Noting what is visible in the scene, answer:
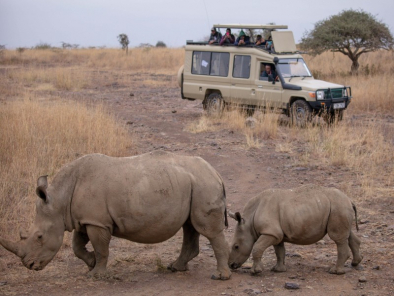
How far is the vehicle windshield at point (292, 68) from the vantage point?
1589 cm

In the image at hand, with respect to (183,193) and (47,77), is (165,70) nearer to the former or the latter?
(47,77)

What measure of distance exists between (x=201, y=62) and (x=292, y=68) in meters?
2.82

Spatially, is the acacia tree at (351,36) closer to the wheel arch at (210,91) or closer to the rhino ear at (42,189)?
the wheel arch at (210,91)

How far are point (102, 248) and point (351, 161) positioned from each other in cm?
669

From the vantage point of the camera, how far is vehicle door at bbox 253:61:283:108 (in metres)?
15.6

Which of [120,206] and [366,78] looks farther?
[366,78]

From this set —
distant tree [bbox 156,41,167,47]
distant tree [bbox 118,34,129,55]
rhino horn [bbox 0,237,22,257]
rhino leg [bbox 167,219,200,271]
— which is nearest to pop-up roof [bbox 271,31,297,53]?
rhino leg [bbox 167,219,200,271]

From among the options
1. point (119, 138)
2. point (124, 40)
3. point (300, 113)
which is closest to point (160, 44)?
point (124, 40)

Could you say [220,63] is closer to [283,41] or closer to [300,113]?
[283,41]

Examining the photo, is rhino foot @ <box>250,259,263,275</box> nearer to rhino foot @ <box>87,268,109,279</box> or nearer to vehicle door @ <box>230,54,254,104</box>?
rhino foot @ <box>87,268,109,279</box>

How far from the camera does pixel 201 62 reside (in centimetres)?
1720

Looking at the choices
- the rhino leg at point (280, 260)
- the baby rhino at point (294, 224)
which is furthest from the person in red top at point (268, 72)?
the rhino leg at point (280, 260)

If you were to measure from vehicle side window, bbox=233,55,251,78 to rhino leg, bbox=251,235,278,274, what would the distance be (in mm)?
10416

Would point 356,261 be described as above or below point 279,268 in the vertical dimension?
above
